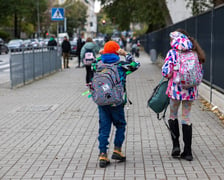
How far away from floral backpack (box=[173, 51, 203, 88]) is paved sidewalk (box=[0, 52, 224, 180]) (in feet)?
3.34

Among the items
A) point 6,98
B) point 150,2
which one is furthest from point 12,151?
point 150,2

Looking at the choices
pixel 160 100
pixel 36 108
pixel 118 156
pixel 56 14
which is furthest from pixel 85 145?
pixel 56 14

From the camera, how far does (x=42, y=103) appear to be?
1123 cm

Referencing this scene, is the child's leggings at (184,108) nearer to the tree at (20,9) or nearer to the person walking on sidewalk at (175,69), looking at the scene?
the person walking on sidewalk at (175,69)

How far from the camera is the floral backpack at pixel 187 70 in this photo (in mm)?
5461

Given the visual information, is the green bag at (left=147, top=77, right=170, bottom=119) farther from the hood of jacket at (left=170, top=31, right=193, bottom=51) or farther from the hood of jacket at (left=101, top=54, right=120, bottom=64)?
the hood of jacket at (left=101, top=54, right=120, bottom=64)

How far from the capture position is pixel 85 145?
22.1ft

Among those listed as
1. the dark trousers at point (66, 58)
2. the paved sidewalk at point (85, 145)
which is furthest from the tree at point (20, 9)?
the paved sidewalk at point (85, 145)

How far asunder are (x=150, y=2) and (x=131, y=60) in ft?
61.8

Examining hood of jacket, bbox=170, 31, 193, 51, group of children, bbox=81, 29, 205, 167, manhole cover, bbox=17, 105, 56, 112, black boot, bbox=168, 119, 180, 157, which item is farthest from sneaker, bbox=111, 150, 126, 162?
manhole cover, bbox=17, 105, 56, 112

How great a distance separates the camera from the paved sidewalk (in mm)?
5344

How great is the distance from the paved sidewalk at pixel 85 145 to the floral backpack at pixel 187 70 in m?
1.02

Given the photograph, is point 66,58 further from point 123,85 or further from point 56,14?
point 123,85

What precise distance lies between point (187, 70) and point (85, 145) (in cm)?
209
